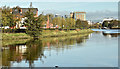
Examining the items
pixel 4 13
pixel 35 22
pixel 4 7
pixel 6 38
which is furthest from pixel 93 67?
pixel 4 7

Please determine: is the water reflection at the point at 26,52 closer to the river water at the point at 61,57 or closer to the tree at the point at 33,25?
the river water at the point at 61,57

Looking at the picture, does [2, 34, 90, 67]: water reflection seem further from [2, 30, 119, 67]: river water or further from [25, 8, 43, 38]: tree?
[25, 8, 43, 38]: tree

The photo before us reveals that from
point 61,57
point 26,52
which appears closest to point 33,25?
point 26,52

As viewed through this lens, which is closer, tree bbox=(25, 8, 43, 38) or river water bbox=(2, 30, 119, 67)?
river water bbox=(2, 30, 119, 67)

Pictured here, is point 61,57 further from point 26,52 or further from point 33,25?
point 33,25

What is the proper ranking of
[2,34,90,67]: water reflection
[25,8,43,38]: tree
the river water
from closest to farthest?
the river water → [2,34,90,67]: water reflection → [25,8,43,38]: tree

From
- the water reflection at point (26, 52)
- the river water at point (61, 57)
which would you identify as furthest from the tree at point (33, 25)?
the river water at point (61, 57)

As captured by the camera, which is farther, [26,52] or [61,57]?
[26,52]

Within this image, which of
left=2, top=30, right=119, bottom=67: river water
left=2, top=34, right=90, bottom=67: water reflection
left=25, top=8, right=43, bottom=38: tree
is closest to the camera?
left=2, top=30, right=119, bottom=67: river water

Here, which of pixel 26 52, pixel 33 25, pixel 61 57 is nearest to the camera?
pixel 61 57

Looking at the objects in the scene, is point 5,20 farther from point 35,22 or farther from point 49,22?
point 49,22

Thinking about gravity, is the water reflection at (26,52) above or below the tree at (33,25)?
below

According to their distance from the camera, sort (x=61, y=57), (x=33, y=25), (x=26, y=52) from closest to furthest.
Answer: (x=61, y=57) < (x=26, y=52) < (x=33, y=25)

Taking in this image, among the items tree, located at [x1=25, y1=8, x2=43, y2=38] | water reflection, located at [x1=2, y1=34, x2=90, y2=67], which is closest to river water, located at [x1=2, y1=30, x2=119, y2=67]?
water reflection, located at [x1=2, y1=34, x2=90, y2=67]
